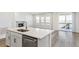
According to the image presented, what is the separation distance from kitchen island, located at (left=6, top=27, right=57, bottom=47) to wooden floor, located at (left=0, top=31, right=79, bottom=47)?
6 cm

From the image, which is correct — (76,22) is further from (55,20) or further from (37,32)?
(37,32)

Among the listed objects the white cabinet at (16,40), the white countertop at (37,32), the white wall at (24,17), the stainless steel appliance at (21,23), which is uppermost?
the white wall at (24,17)

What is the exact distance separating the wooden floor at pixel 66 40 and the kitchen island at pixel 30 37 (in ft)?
0.21

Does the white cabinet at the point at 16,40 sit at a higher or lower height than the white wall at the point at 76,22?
lower

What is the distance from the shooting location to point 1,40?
109cm

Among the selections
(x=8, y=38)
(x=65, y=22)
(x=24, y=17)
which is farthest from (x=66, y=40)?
(x=8, y=38)

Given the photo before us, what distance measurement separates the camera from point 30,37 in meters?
1.06

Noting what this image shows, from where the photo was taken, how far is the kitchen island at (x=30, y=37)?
3.46 feet

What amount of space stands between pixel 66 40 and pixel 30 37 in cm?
47

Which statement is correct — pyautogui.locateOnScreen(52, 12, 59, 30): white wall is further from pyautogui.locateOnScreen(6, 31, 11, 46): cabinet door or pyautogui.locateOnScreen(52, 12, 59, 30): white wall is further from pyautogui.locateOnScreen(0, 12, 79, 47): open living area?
pyautogui.locateOnScreen(6, 31, 11, 46): cabinet door

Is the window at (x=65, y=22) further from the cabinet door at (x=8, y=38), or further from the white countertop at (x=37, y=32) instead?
the cabinet door at (x=8, y=38)

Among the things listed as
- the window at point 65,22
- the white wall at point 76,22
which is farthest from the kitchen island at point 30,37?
the white wall at point 76,22
